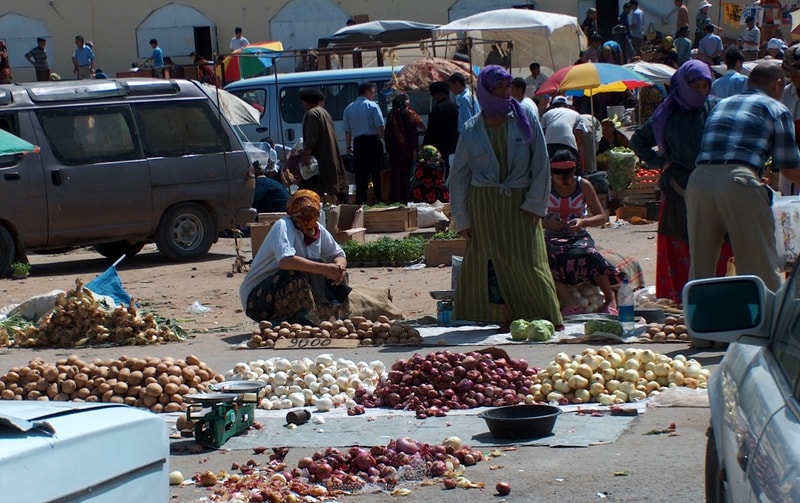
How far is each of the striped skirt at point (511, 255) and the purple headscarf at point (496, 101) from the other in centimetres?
49

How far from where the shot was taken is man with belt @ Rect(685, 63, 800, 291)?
8109 mm

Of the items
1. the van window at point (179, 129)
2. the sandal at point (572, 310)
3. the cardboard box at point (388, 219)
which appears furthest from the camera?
the cardboard box at point (388, 219)

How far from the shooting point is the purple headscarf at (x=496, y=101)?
9328mm

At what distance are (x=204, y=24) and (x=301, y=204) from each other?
2837cm

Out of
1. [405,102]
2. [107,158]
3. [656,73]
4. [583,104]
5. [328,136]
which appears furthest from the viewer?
[583,104]

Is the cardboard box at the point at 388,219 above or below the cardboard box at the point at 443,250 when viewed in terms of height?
above

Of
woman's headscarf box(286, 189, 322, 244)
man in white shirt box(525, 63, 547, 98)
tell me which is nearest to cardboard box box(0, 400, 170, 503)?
woman's headscarf box(286, 189, 322, 244)

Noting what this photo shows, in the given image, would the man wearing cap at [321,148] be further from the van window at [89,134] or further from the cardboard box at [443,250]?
the cardboard box at [443,250]

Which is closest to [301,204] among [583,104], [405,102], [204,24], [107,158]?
[107,158]

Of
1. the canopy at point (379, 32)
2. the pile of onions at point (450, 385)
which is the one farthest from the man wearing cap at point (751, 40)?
the pile of onions at point (450, 385)

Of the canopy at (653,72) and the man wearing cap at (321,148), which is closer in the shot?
the man wearing cap at (321,148)

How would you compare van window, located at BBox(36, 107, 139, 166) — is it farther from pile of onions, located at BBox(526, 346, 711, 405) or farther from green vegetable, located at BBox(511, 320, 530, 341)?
pile of onions, located at BBox(526, 346, 711, 405)

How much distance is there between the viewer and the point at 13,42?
37.2 meters

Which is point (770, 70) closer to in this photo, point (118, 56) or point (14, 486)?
point (14, 486)
